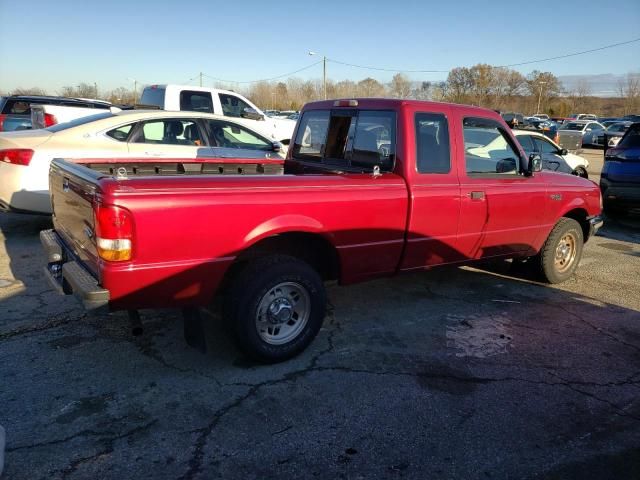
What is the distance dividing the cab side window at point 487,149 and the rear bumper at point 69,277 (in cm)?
321

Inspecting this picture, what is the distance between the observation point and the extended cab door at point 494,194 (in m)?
4.52

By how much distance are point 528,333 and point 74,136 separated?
18.9 feet

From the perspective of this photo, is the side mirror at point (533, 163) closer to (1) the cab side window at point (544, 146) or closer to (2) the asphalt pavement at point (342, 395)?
(2) the asphalt pavement at point (342, 395)

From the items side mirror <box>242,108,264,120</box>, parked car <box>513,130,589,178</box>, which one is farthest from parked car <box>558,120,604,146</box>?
side mirror <box>242,108,264,120</box>

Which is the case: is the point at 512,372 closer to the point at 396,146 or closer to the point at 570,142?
the point at 396,146

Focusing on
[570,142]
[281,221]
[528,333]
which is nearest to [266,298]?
[281,221]

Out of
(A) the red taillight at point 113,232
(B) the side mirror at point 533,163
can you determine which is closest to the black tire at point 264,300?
(A) the red taillight at point 113,232

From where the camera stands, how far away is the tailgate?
3072mm

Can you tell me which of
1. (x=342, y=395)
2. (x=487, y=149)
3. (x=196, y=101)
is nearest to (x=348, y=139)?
(x=487, y=149)

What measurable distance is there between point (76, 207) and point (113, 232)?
29.4 inches

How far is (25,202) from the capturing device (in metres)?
6.06

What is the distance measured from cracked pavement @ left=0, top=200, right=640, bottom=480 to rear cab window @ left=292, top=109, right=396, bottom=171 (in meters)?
1.40

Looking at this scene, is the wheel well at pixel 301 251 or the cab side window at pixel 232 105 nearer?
the wheel well at pixel 301 251

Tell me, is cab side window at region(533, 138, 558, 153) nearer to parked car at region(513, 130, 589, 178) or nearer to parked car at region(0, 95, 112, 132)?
parked car at region(513, 130, 589, 178)
